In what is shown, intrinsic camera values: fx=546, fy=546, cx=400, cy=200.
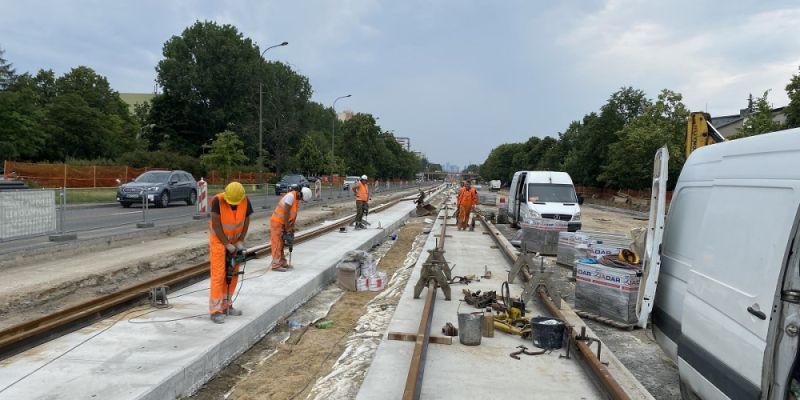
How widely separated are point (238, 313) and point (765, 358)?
544cm

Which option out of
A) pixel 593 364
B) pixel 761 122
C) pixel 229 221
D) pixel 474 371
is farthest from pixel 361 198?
pixel 761 122

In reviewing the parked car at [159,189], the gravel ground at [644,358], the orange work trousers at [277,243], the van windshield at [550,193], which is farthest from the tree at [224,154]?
the gravel ground at [644,358]

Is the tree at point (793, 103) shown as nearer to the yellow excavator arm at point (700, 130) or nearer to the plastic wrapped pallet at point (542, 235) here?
the plastic wrapped pallet at point (542, 235)

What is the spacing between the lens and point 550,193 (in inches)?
701

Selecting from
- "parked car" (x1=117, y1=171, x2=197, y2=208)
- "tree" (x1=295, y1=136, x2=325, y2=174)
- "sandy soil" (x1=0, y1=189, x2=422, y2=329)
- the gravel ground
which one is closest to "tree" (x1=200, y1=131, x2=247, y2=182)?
"parked car" (x1=117, y1=171, x2=197, y2=208)

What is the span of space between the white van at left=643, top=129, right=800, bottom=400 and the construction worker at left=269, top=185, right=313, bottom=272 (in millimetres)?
6228

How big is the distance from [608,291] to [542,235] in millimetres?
6523

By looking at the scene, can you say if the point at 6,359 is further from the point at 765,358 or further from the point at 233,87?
the point at 233,87

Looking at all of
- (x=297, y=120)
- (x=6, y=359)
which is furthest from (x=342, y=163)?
(x=6, y=359)

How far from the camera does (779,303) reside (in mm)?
2934

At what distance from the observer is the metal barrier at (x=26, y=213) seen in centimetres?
1038

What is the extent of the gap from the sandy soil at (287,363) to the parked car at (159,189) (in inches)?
A: 609

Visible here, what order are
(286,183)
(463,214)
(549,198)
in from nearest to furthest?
(549,198) < (463,214) < (286,183)

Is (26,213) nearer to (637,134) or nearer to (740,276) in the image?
(740,276)
